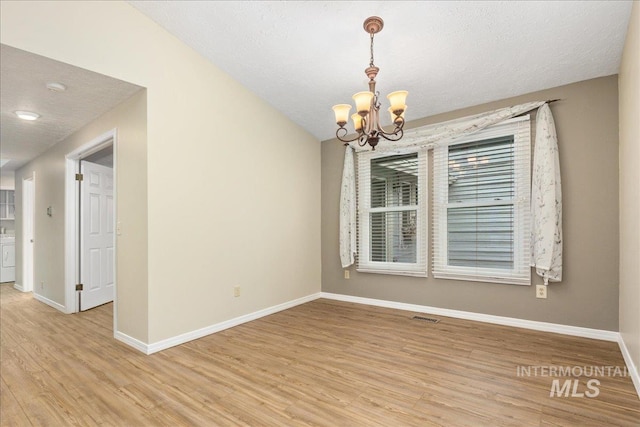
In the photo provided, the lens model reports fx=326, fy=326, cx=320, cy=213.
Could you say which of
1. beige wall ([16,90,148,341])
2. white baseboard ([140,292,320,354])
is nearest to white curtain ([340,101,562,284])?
white baseboard ([140,292,320,354])

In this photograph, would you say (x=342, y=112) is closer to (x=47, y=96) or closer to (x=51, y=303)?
(x=47, y=96)

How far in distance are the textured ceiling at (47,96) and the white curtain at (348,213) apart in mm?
2661

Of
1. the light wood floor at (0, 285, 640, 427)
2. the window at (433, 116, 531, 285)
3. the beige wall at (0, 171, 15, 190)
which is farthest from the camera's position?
the beige wall at (0, 171, 15, 190)

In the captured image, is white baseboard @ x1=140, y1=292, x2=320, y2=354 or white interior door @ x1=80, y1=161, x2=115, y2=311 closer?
white baseboard @ x1=140, y1=292, x2=320, y2=354

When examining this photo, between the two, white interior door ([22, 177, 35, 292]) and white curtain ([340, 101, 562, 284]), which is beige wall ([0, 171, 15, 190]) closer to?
white interior door ([22, 177, 35, 292])

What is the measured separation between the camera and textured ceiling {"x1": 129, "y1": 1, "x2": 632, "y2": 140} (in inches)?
95.7

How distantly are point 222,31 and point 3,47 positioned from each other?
1.53 m

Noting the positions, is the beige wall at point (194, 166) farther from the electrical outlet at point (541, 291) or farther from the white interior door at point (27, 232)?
the white interior door at point (27, 232)

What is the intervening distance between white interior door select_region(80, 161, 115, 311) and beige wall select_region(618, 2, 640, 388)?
5.05m

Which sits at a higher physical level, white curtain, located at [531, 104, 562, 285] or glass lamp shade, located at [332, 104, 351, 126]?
glass lamp shade, located at [332, 104, 351, 126]

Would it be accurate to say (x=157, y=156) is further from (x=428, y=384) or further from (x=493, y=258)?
(x=493, y=258)

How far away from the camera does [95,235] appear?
4320 mm

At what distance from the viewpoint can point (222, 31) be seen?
290cm

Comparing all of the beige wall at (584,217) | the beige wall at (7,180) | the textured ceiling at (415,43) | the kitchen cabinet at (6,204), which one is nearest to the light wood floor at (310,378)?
the beige wall at (584,217)
